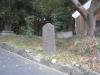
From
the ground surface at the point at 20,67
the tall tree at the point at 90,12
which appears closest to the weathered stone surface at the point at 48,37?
the ground surface at the point at 20,67

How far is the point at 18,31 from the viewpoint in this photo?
70.0 ft

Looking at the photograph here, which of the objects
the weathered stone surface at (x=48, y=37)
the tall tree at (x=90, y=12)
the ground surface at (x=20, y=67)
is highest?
the tall tree at (x=90, y=12)

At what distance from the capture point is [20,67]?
912 centimetres

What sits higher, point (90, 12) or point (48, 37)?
point (90, 12)

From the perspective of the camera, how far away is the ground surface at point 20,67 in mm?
8273

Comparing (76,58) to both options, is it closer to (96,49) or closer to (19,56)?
(96,49)

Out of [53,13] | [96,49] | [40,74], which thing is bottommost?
[40,74]

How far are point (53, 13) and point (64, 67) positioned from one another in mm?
10669

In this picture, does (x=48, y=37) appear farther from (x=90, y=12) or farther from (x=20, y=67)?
(x=90, y=12)

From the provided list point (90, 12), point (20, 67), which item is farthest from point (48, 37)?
point (90, 12)

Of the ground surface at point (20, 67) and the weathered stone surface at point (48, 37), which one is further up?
the weathered stone surface at point (48, 37)

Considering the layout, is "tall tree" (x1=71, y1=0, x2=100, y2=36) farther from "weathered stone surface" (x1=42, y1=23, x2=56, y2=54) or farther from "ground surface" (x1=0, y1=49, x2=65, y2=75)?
"ground surface" (x1=0, y1=49, x2=65, y2=75)

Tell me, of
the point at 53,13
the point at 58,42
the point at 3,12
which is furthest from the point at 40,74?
the point at 3,12

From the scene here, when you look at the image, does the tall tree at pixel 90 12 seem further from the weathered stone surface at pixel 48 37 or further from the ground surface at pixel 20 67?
the ground surface at pixel 20 67
